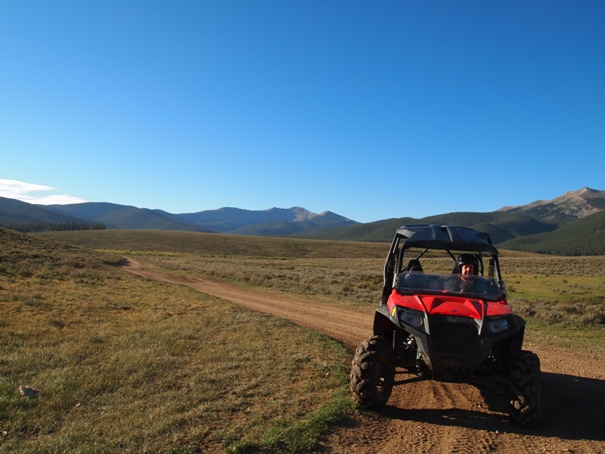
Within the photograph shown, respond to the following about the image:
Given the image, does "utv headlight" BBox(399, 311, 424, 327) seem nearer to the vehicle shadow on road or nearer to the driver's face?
the vehicle shadow on road

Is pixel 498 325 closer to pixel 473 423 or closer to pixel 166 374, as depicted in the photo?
pixel 473 423

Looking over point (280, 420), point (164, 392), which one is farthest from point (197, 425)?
point (164, 392)

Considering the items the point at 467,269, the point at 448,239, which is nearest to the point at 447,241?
the point at 448,239

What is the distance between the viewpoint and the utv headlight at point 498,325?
5.42m

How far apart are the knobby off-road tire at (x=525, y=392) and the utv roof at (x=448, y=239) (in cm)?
177

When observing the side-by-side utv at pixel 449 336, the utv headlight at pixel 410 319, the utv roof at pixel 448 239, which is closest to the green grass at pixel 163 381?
the side-by-side utv at pixel 449 336

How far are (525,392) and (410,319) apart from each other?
5.68 feet

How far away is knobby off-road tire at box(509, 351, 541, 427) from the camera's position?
18.1 feet

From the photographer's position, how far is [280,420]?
5645mm

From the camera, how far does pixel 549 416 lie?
247 inches

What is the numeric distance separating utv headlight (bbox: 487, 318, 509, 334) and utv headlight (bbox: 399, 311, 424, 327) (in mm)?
851

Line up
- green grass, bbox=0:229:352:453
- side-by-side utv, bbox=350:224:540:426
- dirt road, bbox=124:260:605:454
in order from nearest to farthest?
green grass, bbox=0:229:352:453, dirt road, bbox=124:260:605:454, side-by-side utv, bbox=350:224:540:426

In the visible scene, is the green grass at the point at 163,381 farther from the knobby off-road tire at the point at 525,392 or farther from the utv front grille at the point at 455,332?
the knobby off-road tire at the point at 525,392

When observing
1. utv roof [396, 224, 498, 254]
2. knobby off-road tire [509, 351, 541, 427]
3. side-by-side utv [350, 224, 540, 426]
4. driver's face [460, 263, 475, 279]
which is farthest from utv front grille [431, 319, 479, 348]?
driver's face [460, 263, 475, 279]
